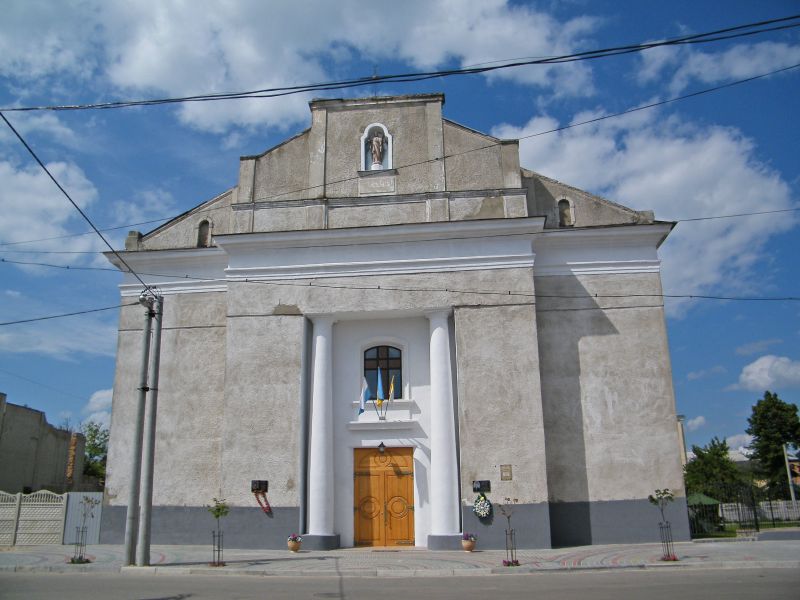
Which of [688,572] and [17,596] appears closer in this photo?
[17,596]

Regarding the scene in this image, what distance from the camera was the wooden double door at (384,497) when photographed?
19.7 m

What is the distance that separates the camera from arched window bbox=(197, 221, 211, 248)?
23328 millimetres

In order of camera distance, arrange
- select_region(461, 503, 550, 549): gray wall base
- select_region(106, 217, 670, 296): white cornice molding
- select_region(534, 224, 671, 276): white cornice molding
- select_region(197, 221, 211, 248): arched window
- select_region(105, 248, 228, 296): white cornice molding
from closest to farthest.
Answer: select_region(461, 503, 550, 549): gray wall base
select_region(106, 217, 670, 296): white cornice molding
select_region(534, 224, 671, 276): white cornice molding
select_region(105, 248, 228, 296): white cornice molding
select_region(197, 221, 211, 248): arched window

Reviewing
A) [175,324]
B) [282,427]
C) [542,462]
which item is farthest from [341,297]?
[542,462]

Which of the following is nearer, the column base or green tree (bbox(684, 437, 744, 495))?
the column base

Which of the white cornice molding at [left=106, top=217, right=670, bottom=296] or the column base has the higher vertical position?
the white cornice molding at [left=106, top=217, right=670, bottom=296]

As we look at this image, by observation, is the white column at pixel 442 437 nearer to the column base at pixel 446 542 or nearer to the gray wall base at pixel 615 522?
the column base at pixel 446 542

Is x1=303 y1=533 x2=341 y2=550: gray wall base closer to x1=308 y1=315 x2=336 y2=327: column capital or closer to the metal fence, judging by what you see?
x1=308 y1=315 x2=336 y2=327: column capital

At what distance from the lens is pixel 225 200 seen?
77.4ft

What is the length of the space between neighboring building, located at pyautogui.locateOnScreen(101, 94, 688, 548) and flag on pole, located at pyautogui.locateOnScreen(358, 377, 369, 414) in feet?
0.52

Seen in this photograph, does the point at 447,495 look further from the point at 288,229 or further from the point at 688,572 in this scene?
the point at 288,229

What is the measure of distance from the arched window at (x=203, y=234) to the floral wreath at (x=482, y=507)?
12.7 m

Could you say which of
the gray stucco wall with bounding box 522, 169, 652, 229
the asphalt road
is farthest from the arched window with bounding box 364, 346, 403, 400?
the asphalt road

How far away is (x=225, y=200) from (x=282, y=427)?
8685 millimetres
